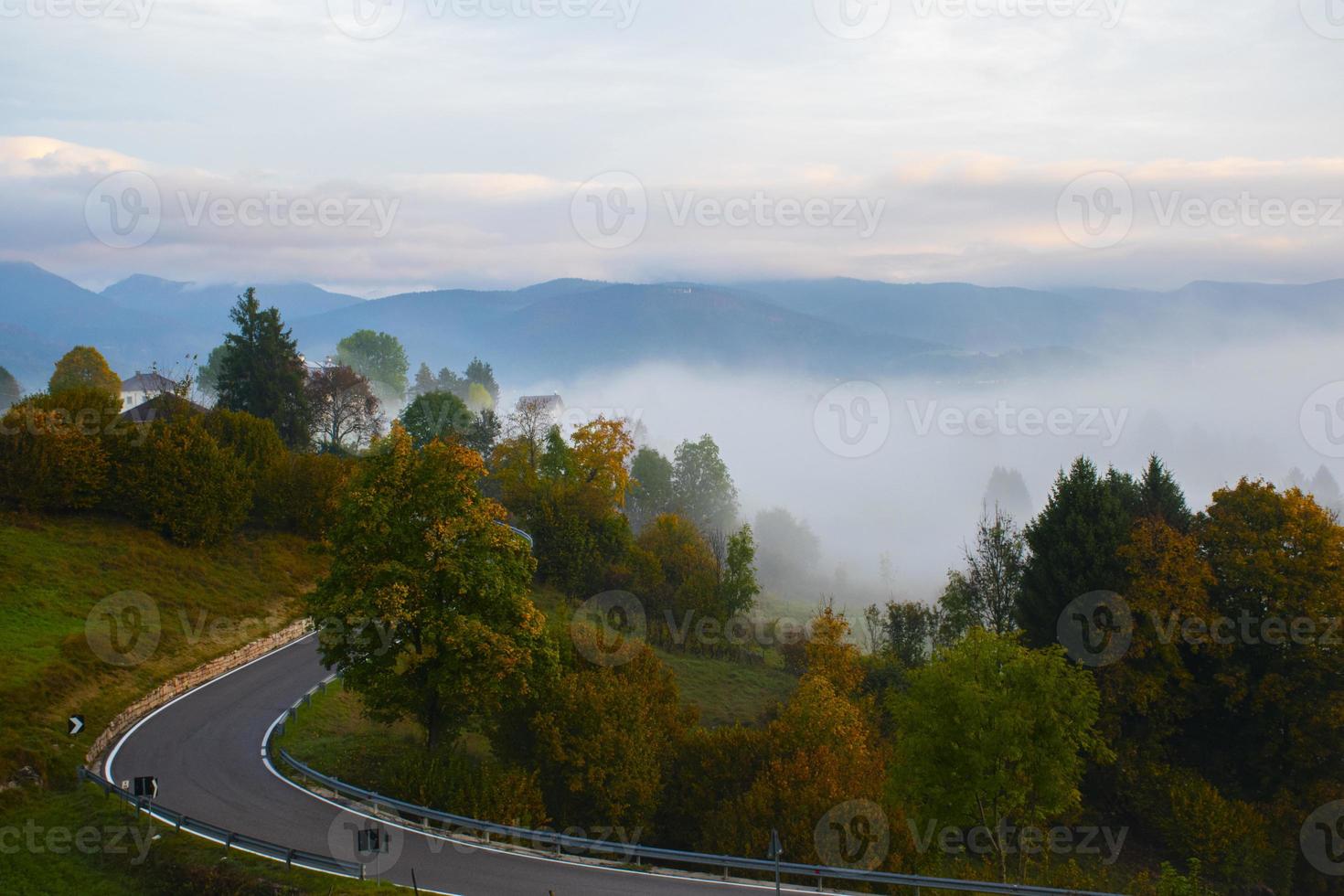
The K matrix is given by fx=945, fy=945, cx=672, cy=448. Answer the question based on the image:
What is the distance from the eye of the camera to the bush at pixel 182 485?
50.7 meters

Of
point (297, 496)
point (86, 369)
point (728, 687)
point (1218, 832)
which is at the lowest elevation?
point (1218, 832)

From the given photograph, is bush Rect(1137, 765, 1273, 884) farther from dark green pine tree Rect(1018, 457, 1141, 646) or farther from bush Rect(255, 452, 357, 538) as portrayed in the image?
bush Rect(255, 452, 357, 538)

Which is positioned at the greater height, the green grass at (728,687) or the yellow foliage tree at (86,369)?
the yellow foliage tree at (86,369)

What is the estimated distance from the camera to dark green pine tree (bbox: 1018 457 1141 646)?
45.6 metres

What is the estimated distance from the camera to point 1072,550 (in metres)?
46.1

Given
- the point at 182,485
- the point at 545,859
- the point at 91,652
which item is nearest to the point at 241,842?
the point at 545,859

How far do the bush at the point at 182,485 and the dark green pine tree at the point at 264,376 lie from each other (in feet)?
88.0

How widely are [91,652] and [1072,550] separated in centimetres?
4318

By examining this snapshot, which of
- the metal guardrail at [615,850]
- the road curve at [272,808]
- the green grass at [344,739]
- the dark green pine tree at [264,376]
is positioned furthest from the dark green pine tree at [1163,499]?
the dark green pine tree at [264,376]

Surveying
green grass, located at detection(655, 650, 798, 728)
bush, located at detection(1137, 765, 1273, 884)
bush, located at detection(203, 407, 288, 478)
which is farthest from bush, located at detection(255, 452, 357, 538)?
bush, located at detection(1137, 765, 1273, 884)

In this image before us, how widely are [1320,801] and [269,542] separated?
176ft

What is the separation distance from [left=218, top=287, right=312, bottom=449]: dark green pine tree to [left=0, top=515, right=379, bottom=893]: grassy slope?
2694cm

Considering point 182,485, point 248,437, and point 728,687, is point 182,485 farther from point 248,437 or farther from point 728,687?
point 728,687

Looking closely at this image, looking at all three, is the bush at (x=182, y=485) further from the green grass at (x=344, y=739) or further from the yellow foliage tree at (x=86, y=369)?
the yellow foliage tree at (x=86, y=369)
